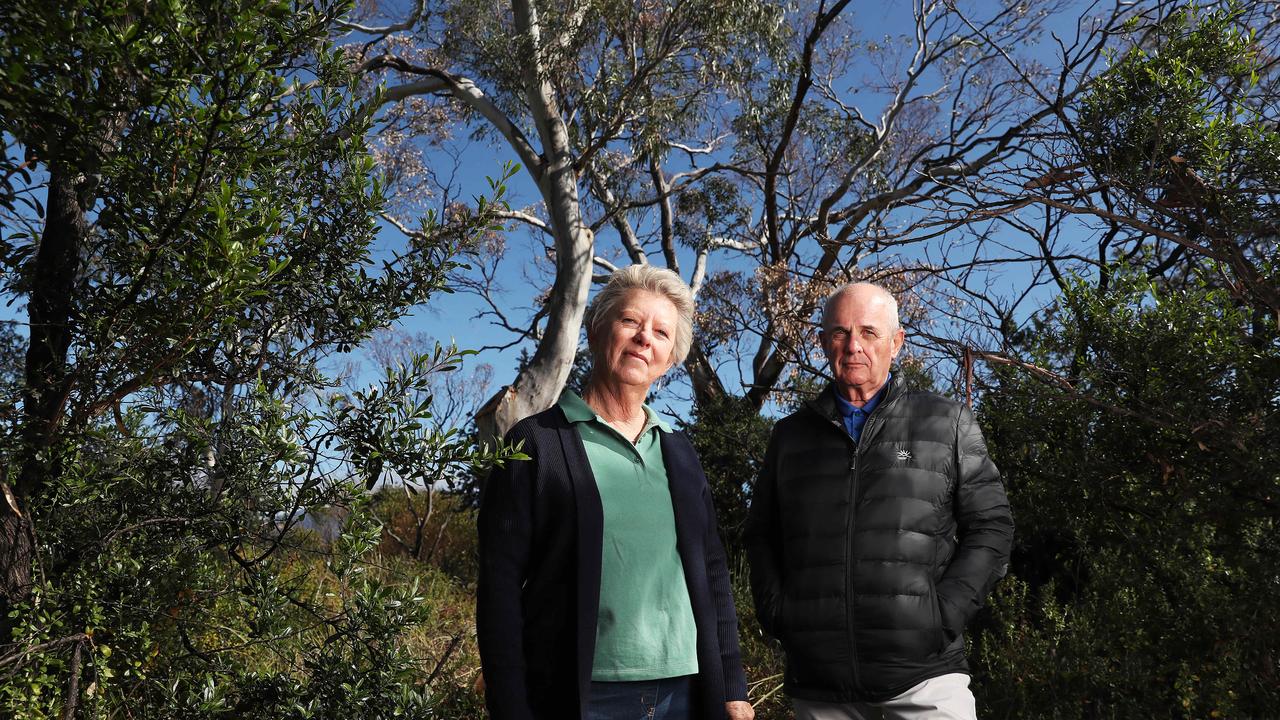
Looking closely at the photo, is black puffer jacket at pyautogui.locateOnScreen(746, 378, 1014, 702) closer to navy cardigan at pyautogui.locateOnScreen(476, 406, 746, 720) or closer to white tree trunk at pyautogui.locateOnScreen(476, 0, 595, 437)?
navy cardigan at pyautogui.locateOnScreen(476, 406, 746, 720)

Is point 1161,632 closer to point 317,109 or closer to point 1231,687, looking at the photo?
point 1231,687

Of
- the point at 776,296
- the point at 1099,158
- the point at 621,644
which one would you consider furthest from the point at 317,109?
the point at 776,296

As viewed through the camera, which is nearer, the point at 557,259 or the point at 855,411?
the point at 855,411

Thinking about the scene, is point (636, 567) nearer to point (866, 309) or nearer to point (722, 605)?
point (722, 605)

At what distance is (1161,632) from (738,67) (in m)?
7.55

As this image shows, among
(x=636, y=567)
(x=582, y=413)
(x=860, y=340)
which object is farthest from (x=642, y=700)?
(x=860, y=340)

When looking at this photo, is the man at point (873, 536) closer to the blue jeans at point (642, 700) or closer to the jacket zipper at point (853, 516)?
the jacket zipper at point (853, 516)

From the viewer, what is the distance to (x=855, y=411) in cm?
260

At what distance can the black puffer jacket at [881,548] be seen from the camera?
2305 millimetres

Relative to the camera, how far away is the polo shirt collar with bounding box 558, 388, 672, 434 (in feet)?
6.59

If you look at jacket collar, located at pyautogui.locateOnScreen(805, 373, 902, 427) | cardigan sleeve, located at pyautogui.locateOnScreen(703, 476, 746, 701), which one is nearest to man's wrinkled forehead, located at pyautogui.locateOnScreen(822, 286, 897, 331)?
jacket collar, located at pyautogui.locateOnScreen(805, 373, 902, 427)

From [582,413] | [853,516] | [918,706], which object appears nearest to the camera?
[582,413]

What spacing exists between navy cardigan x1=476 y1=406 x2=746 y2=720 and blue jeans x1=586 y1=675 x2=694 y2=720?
0.14ft

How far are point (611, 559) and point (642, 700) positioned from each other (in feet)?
1.00
